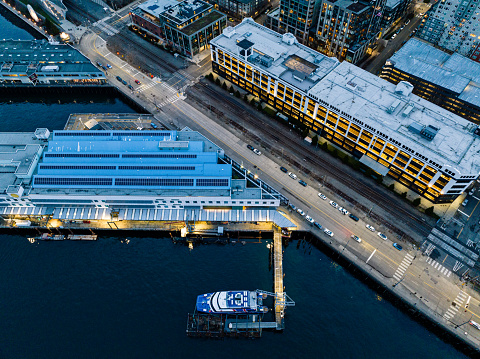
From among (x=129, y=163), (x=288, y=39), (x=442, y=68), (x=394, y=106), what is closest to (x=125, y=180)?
(x=129, y=163)

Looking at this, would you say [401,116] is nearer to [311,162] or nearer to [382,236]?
[311,162]

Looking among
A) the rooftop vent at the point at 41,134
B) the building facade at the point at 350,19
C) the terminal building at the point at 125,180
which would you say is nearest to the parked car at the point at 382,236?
the terminal building at the point at 125,180

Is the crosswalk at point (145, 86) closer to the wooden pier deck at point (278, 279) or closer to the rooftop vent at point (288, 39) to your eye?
the rooftop vent at point (288, 39)

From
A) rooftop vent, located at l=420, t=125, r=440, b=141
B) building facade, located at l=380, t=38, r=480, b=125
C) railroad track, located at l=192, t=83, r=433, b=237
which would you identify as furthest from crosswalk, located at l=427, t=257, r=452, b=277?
building facade, located at l=380, t=38, r=480, b=125

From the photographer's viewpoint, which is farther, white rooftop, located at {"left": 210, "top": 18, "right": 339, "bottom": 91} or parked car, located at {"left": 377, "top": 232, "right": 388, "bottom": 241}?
white rooftop, located at {"left": 210, "top": 18, "right": 339, "bottom": 91}

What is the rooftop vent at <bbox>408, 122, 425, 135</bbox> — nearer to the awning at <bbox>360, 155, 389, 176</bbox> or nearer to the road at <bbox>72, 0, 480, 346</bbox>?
the awning at <bbox>360, 155, 389, 176</bbox>
